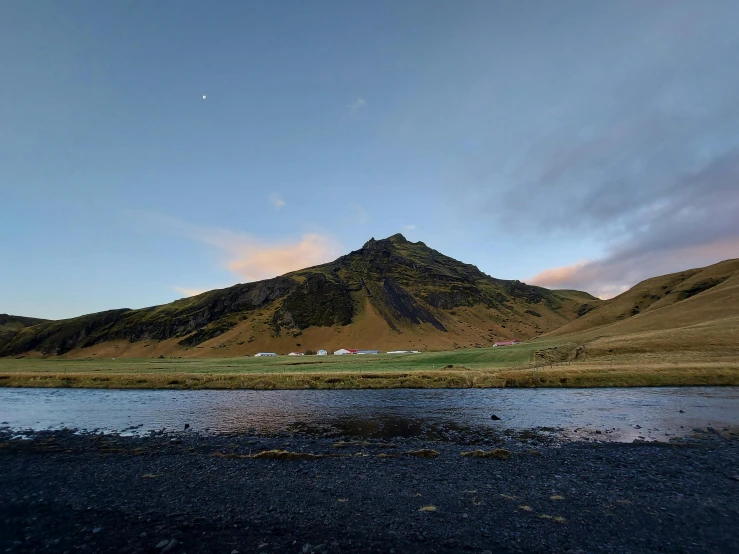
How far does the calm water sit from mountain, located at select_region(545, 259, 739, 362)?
73.5ft

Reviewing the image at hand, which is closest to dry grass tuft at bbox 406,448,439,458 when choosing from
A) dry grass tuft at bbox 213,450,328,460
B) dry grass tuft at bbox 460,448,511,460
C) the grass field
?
dry grass tuft at bbox 460,448,511,460

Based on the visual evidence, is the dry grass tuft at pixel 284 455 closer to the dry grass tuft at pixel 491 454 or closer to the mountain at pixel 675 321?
the dry grass tuft at pixel 491 454

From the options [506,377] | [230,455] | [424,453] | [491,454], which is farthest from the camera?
[506,377]

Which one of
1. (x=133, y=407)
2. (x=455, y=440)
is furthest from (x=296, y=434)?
(x=133, y=407)

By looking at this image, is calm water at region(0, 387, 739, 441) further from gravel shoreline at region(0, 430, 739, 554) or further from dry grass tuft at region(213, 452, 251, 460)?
dry grass tuft at region(213, 452, 251, 460)

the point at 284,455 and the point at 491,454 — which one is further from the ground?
the point at 284,455

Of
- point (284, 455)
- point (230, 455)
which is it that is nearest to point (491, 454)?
point (284, 455)

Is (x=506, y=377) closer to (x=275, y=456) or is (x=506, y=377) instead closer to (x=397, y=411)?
(x=397, y=411)

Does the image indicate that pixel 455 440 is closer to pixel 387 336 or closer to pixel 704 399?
pixel 704 399

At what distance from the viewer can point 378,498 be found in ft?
49.1

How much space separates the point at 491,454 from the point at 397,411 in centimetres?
1604

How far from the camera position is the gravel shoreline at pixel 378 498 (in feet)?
37.3

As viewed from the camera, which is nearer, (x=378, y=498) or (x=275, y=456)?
(x=378, y=498)

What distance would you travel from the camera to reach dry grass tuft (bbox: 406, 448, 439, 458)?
20744mm
